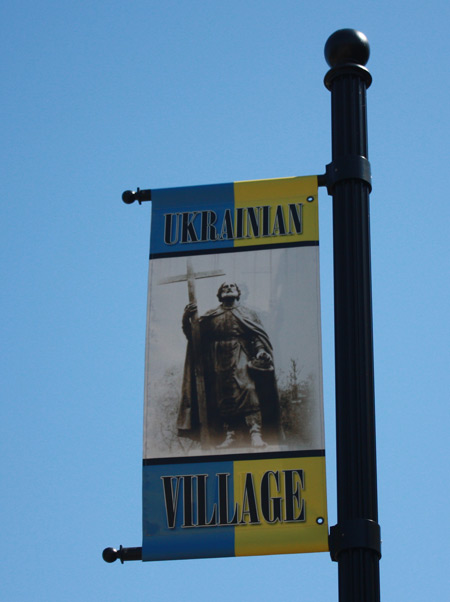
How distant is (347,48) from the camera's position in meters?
7.39

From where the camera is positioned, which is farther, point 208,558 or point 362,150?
point 362,150

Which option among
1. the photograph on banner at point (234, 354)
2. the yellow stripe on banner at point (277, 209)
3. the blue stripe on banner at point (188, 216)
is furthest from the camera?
the blue stripe on banner at point (188, 216)

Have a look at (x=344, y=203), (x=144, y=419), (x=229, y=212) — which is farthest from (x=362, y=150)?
(x=144, y=419)

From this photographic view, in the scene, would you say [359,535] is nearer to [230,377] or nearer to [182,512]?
[182,512]

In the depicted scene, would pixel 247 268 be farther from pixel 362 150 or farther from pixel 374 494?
pixel 374 494

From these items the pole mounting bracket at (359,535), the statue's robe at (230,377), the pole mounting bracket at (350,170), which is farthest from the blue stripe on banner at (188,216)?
the pole mounting bracket at (359,535)

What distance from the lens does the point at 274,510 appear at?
258 inches

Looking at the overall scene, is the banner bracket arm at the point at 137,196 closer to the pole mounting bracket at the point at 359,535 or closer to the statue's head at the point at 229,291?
the statue's head at the point at 229,291

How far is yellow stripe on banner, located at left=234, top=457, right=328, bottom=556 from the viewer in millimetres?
6453

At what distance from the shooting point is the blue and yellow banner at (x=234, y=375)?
21.6 ft

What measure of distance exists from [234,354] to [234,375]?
16cm

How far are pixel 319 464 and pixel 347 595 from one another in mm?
926

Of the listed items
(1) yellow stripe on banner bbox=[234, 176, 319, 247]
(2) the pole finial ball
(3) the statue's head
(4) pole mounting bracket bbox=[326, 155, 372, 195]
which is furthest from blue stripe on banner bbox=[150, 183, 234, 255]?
(2) the pole finial ball

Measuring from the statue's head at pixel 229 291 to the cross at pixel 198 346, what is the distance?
96 mm
